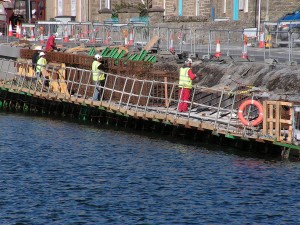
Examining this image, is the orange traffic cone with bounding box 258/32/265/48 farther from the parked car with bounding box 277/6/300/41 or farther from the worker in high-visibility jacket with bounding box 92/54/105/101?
the worker in high-visibility jacket with bounding box 92/54/105/101

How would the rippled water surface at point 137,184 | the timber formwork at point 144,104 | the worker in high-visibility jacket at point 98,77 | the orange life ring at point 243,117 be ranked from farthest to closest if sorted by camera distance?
the worker in high-visibility jacket at point 98,77 < the timber formwork at point 144,104 < the orange life ring at point 243,117 < the rippled water surface at point 137,184

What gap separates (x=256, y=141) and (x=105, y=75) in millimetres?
11052

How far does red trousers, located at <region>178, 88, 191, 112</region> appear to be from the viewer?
3544cm

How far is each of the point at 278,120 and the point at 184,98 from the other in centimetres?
617

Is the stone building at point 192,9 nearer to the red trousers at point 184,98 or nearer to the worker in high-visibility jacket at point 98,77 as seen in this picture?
the worker in high-visibility jacket at point 98,77

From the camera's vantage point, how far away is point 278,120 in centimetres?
3012

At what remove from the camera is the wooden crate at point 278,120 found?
30031 millimetres

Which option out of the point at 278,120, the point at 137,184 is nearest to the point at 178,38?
the point at 278,120

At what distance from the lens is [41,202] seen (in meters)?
24.8

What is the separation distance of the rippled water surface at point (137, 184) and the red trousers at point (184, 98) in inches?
60.4

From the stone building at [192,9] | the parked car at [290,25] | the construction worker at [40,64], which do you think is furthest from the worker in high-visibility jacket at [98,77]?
the stone building at [192,9]

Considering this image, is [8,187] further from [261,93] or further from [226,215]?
[261,93]

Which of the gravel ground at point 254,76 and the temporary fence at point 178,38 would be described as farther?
the temporary fence at point 178,38

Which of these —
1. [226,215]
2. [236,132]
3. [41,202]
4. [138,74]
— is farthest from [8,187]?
[138,74]
